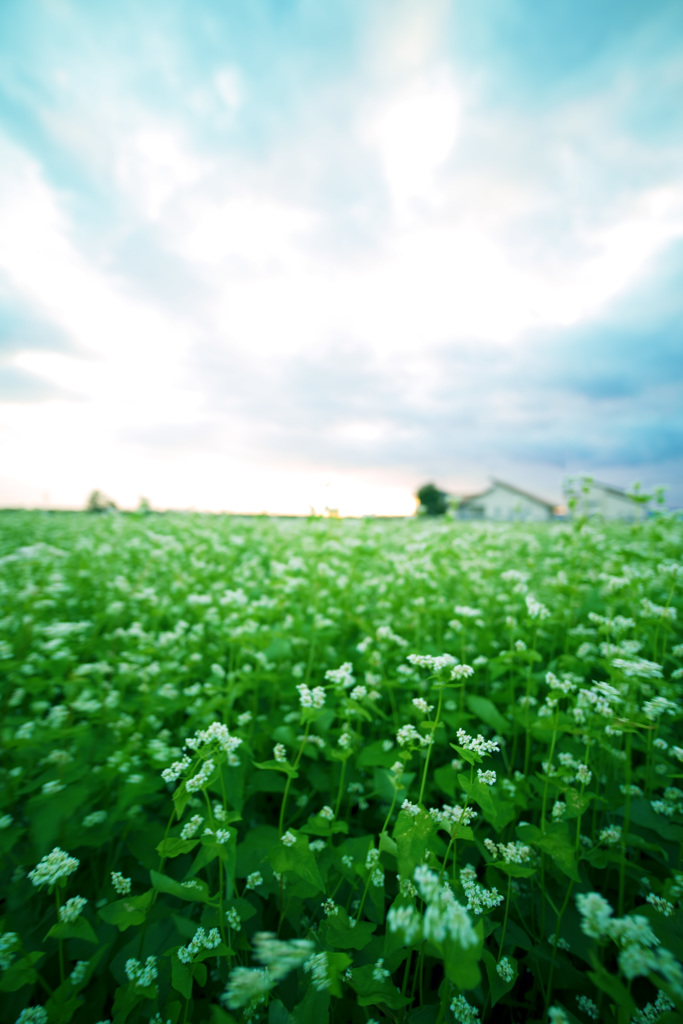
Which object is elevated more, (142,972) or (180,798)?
(180,798)

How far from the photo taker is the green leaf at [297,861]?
162cm

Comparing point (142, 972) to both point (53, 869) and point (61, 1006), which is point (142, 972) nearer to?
point (61, 1006)

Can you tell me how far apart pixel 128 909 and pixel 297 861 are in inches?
27.4

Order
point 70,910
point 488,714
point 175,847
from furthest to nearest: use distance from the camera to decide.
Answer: point 488,714 < point 175,847 < point 70,910

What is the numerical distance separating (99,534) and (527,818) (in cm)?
1002

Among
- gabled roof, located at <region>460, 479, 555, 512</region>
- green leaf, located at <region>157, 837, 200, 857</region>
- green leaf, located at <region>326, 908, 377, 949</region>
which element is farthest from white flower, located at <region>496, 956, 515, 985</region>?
gabled roof, located at <region>460, 479, 555, 512</region>

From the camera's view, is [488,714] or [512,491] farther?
[512,491]

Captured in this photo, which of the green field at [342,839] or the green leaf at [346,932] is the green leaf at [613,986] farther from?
the green leaf at [346,932]

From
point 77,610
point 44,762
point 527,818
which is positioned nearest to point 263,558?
point 77,610

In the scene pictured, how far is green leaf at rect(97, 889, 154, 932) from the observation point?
62.0 inches

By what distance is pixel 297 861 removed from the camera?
166 cm

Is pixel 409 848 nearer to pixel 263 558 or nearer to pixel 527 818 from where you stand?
pixel 527 818

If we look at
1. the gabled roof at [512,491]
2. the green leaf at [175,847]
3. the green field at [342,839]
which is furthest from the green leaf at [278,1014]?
the gabled roof at [512,491]

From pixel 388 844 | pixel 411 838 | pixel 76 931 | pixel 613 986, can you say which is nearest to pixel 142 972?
pixel 76 931
